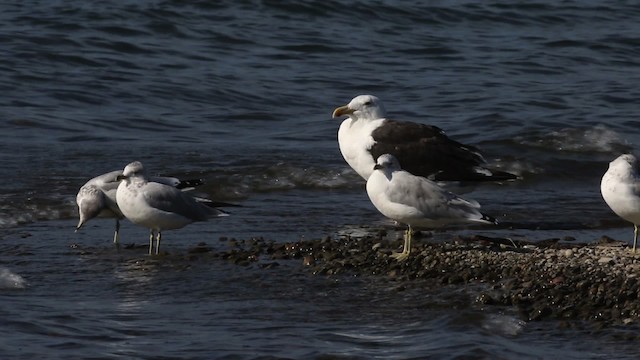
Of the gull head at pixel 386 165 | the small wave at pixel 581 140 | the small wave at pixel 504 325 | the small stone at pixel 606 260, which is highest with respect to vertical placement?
the gull head at pixel 386 165

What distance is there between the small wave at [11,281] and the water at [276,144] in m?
0.02

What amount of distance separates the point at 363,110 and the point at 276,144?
2.94 metres

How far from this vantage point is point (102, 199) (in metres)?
10.2

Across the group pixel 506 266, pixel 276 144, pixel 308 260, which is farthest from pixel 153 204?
pixel 276 144

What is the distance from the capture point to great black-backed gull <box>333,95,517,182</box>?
1143cm

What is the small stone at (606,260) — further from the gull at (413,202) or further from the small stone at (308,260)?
the small stone at (308,260)

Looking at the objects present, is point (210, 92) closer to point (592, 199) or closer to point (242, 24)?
point (242, 24)

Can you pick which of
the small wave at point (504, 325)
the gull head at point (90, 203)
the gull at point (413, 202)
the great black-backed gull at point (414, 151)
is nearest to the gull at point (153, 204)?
the gull head at point (90, 203)

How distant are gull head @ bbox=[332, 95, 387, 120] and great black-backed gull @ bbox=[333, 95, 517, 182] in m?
0.02

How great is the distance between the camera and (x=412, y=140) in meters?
11.5

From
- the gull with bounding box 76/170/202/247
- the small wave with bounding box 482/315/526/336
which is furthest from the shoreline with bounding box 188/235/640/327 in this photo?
the gull with bounding box 76/170/202/247

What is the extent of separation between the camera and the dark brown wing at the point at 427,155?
37.5 ft

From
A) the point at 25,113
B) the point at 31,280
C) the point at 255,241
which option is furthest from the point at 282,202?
the point at 25,113

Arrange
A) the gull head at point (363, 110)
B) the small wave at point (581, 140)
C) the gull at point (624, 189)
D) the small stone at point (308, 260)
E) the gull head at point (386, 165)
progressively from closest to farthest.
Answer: the gull at point (624, 189), the small stone at point (308, 260), the gull head at point (386, 165), the gull head at point (363, 110), the small wave at point (581, 140)
